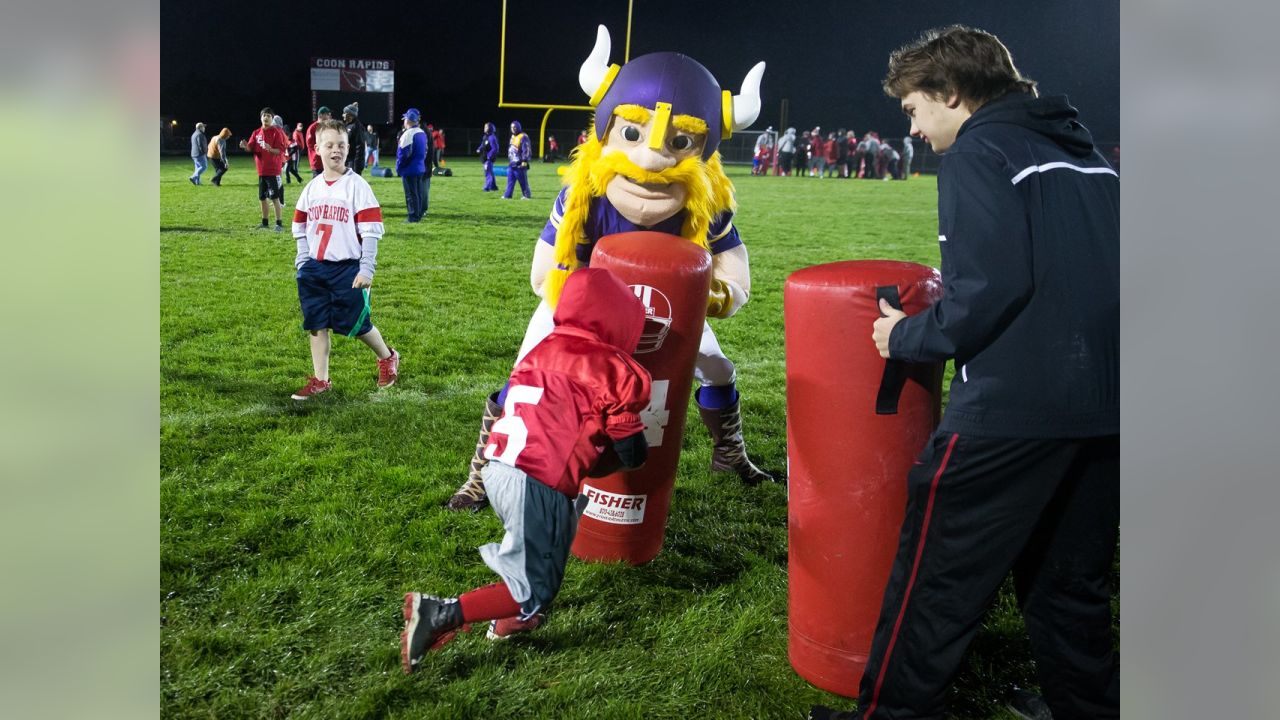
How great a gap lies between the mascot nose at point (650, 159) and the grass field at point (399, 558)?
1194 millimetres

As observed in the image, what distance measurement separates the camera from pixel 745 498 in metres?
3.58

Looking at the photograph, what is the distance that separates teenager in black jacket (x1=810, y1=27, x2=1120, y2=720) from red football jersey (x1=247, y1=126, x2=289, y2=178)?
26.9 ft

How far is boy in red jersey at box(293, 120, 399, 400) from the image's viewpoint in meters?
4.43

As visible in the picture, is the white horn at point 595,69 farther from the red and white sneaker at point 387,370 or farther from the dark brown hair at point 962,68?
the red and white sneaker at point 387,370

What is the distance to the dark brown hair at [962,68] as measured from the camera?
1952 millimetres

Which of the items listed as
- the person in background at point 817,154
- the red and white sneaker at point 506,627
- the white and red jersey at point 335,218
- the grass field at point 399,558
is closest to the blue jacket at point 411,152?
the grass field at point 399,558

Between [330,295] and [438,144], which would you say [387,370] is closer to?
[330,295]

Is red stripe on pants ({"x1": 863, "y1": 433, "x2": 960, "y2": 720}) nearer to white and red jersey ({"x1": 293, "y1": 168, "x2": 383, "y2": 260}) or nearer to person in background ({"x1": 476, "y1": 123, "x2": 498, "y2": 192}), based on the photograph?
white and red jersey ({"x1": 293, "y1": 168, "x2": 383, "y2": 260})

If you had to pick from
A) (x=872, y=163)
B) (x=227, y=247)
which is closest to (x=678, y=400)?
(x=227, y=247)

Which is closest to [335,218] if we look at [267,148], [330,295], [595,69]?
[330,295]

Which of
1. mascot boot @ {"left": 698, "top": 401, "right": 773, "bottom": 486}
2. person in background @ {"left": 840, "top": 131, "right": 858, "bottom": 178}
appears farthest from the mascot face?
person in background @ {"left": 840, "top": 131, "right": 858, "bottom": 178}

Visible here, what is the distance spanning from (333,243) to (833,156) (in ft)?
57.0

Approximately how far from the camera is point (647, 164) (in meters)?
2.91
